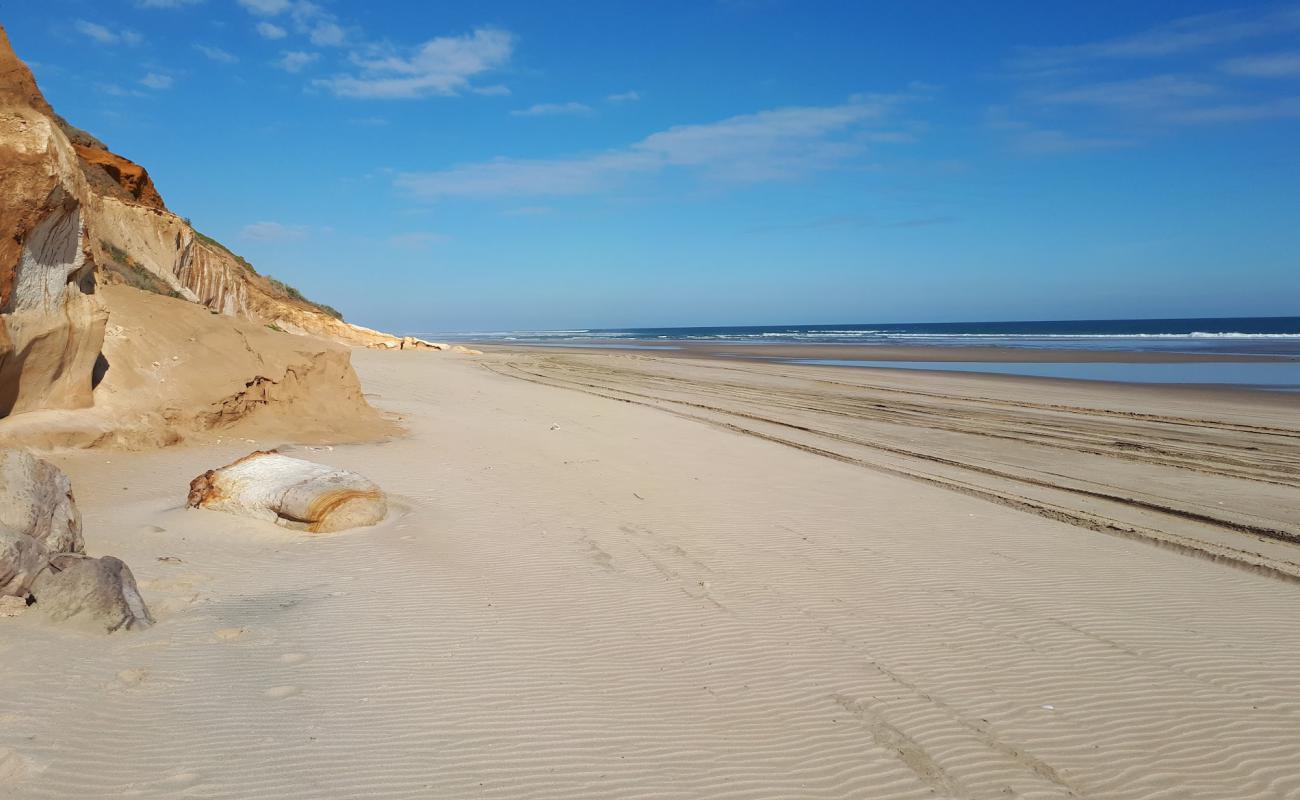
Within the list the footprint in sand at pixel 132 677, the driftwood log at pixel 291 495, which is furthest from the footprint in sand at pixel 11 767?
the driftwood log at pixel 291 495

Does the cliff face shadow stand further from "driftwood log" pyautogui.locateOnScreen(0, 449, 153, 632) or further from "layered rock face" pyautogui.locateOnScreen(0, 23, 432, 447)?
"driftwood log" pyautogui.locateOnScreen(0, 449, 153, 632)

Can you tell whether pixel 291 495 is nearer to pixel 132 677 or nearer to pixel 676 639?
pixel 132 677

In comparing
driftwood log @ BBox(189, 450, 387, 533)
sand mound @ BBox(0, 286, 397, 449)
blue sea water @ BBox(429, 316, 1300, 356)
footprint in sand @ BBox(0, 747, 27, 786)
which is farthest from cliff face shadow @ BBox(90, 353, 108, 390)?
blue sea water @ BBox(429, 316, 1300, 356)

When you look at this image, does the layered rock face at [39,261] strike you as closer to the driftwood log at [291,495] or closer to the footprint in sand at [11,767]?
the driftwood log at [291,495]

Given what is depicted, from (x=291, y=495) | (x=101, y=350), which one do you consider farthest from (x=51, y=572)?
(x=101, y=350)

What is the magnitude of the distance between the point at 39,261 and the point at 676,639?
6987mm

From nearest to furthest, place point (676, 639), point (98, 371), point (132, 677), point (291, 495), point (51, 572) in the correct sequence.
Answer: point (132, 677) < point (51, 572) < point (676, 639) < point (291, 495) < point (98, 371)

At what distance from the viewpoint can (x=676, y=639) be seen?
201 inches

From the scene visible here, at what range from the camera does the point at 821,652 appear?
498 cm

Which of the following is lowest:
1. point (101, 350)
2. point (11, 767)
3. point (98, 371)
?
point (11, 767)

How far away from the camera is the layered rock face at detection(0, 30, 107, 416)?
7.11 meters

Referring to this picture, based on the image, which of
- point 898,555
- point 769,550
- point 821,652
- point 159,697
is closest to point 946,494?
point 898,555

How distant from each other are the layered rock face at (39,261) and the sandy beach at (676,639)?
3.29ft

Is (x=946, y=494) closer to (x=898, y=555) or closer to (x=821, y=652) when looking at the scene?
(x=898, y=555)
